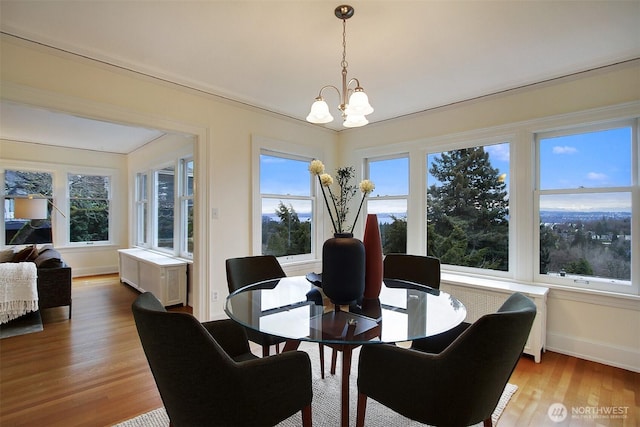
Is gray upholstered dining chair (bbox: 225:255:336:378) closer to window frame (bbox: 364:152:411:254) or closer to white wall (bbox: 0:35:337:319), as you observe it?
white wall (bbox: 0:35:337:319)

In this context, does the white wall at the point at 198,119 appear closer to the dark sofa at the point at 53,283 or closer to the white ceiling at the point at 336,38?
the white ceiling at the point at 336,38

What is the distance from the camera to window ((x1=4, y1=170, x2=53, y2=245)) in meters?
5.45

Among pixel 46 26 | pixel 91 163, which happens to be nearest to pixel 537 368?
pixel 46 26

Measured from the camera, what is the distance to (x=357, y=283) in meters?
1.70

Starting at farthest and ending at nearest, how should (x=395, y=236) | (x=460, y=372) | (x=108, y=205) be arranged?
(x=108, y=205)
(x=395, y=236)
(x=460, y=372)

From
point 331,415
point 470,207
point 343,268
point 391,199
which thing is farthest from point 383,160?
point 331,415

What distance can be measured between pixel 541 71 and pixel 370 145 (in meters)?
2.02

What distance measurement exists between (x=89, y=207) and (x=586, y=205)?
311 inches

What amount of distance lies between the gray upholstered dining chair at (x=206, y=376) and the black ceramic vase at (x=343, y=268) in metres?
0.46

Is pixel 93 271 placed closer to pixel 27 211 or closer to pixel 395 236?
pixel 27 211

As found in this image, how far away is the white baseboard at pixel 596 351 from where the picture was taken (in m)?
2.47

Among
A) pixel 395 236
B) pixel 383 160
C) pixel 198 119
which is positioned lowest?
pixel 395 236

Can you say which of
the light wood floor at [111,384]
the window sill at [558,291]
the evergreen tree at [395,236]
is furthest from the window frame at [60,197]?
the window sill at [558,291]

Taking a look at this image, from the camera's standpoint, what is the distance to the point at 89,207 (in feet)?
20.5
